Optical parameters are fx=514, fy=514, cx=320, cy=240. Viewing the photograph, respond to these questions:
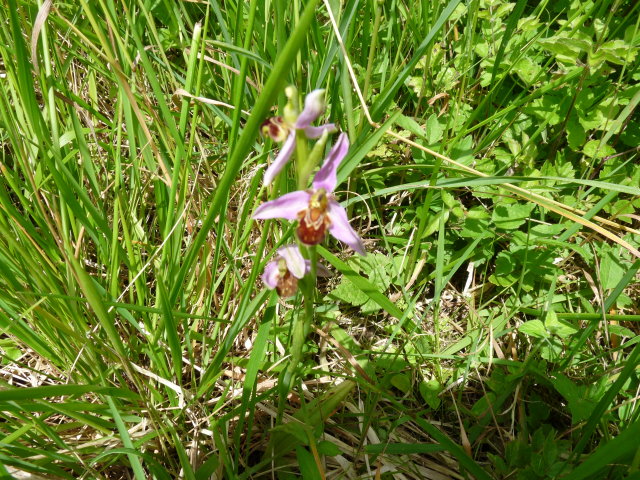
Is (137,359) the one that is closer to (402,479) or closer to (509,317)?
(402,479)

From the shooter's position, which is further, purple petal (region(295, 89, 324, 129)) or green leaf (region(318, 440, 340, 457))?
green leaf (region(318, 440, 340, 457))

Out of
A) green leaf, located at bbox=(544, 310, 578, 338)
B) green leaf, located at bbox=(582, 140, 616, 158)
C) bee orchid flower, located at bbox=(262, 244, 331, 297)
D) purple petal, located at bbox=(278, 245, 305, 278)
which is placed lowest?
green leaf, located at bbox=(544, 310, 578, 338)

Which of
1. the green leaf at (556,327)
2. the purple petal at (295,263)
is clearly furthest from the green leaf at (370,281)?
the purple petal at (295,263)

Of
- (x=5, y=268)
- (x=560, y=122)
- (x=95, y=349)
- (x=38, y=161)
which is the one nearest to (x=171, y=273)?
(x=95, y=349)

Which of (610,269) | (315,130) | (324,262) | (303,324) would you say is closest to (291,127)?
(315,130)

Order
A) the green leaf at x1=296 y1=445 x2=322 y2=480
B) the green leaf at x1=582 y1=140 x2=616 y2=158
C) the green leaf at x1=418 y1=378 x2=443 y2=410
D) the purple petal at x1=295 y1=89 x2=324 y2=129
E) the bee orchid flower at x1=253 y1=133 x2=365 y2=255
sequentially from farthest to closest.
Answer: the green leaf at x1=582 y1=140 x2=616 y2=158 → the green leaf at x1=418 y1=378 x2=443 y2=410 → the green leaf at x1=296 y1=445 x2=322 y2=480 → the bee orchid flower at x1=253 y1=133 x2=365 y2=255 → the purple petal at x1=295 y1=89 x2=324 y2=129

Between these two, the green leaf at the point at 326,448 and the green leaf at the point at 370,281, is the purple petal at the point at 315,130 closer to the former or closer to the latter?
the green leaf at the point at 326,448

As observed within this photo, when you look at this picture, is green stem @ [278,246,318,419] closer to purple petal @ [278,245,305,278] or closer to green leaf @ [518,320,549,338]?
purple petal @ [278,245,305,278]

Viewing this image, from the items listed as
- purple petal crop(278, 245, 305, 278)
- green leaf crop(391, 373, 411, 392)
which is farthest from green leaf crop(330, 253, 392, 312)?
purple petal crop(278, 245, 305, 278)

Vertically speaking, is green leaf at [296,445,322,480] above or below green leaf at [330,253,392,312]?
below
